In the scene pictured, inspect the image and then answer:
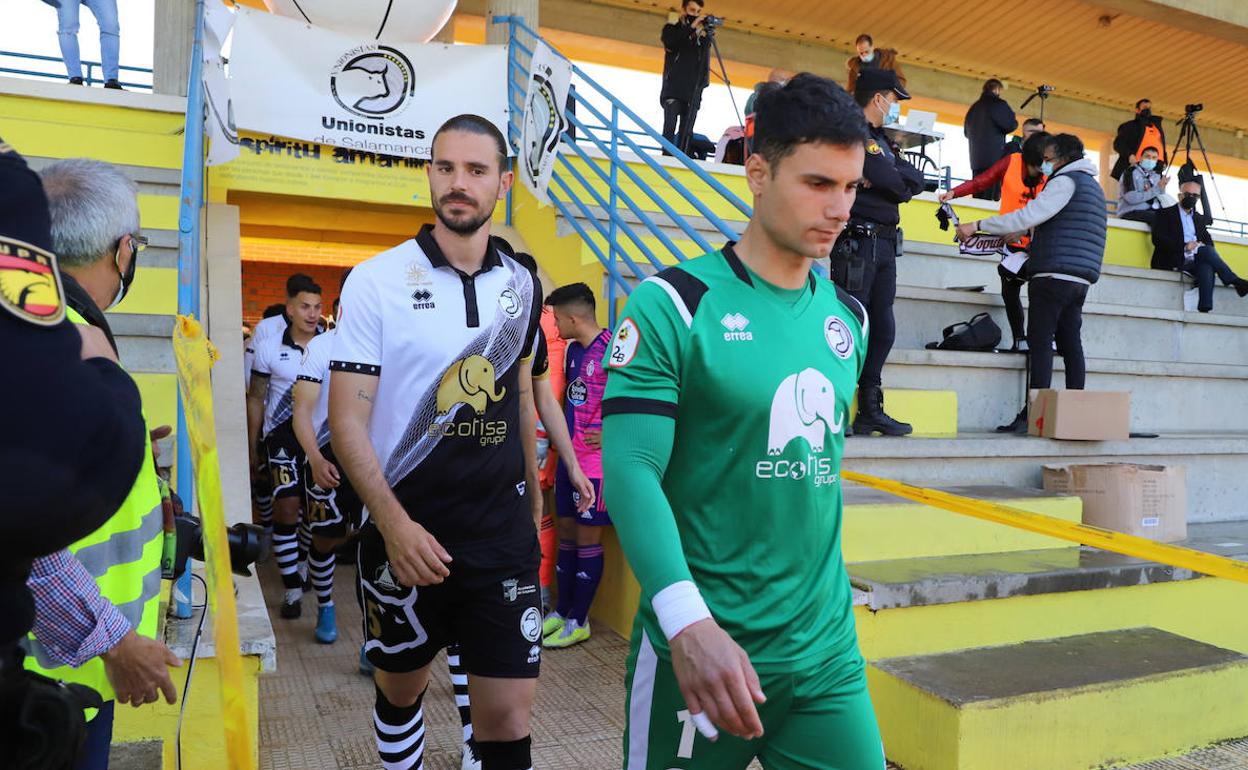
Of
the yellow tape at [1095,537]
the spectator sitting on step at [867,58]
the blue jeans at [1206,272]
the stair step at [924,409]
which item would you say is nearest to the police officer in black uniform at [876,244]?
the stair step at [924,409]

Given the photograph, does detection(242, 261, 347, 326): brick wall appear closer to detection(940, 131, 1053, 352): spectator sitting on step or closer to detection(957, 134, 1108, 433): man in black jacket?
detection(940, 131, 1053, 352): spectator sitting on step

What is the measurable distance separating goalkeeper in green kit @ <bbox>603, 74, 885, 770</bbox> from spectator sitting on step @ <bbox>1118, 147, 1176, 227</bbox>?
10106 millimetres

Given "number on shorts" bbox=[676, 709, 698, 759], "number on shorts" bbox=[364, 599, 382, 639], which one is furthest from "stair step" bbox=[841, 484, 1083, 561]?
"number on shorts" bbox=[676, 709, 698, 759]

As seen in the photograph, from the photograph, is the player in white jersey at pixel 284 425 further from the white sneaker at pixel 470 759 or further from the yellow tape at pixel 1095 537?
the yellow tape at pixel 1095 537

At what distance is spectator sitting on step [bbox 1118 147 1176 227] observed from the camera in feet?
34.9

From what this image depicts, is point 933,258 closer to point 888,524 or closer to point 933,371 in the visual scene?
point 933,371

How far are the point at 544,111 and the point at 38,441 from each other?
527cm

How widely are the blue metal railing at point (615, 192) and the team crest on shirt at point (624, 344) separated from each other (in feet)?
8.14

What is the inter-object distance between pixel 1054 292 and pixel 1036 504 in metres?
1.91

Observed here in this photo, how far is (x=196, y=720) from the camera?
122 inches

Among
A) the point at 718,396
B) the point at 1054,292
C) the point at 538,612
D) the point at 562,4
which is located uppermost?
the point at 562,4

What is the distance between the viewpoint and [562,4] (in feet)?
48.3

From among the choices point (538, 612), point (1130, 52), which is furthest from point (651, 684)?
point (1130, 52)

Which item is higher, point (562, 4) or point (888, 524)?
point (562, 4)
